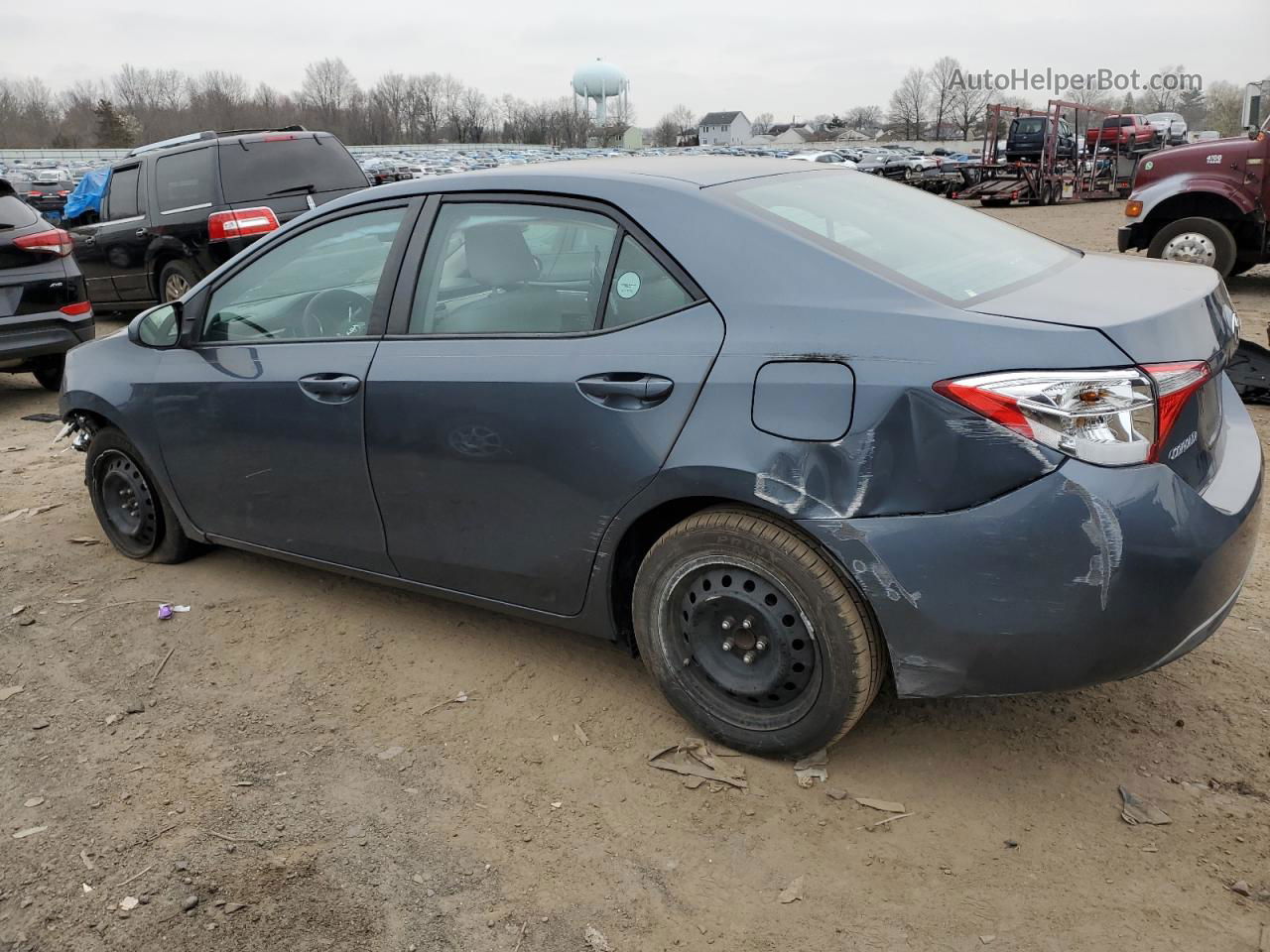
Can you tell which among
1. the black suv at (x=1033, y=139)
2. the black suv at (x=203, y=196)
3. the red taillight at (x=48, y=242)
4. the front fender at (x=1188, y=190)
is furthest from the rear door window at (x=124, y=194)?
the black suv at (x=1033, y=139)

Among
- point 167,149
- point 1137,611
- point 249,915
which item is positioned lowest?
point 249,915

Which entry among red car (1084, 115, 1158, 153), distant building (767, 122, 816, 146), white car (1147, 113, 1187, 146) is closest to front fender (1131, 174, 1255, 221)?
red car (1084, 115, 1158, 153)

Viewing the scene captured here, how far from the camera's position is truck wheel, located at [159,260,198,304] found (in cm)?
1027

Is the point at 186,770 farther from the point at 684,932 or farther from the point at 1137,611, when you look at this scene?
the point at 1137,611

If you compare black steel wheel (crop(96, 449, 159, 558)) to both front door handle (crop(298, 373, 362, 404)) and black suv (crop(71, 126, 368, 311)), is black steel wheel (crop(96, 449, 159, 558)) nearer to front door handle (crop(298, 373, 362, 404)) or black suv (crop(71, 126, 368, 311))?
front door handle (crop(298, 373, 362, 404))

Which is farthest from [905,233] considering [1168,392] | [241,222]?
[241,222]

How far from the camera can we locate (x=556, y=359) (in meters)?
3.01

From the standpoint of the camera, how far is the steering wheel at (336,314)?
11.6 feet

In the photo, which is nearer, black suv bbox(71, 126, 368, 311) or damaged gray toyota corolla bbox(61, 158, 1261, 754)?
damaged gray toyota corolla bbox(61, 158, 1261, 754)

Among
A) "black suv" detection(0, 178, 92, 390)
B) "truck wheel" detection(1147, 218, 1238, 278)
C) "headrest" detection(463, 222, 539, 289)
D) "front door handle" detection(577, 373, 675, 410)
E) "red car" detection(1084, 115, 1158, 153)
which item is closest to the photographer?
"front door handle" detection(577, 373, 675, 410)

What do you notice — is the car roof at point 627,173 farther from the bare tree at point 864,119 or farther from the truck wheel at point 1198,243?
the bare tree at point 864,119

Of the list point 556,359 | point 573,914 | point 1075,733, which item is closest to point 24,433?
point 556,359

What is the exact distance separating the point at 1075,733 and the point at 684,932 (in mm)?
1405

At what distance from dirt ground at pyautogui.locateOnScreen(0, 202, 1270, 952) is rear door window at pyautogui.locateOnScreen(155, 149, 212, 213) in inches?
278
